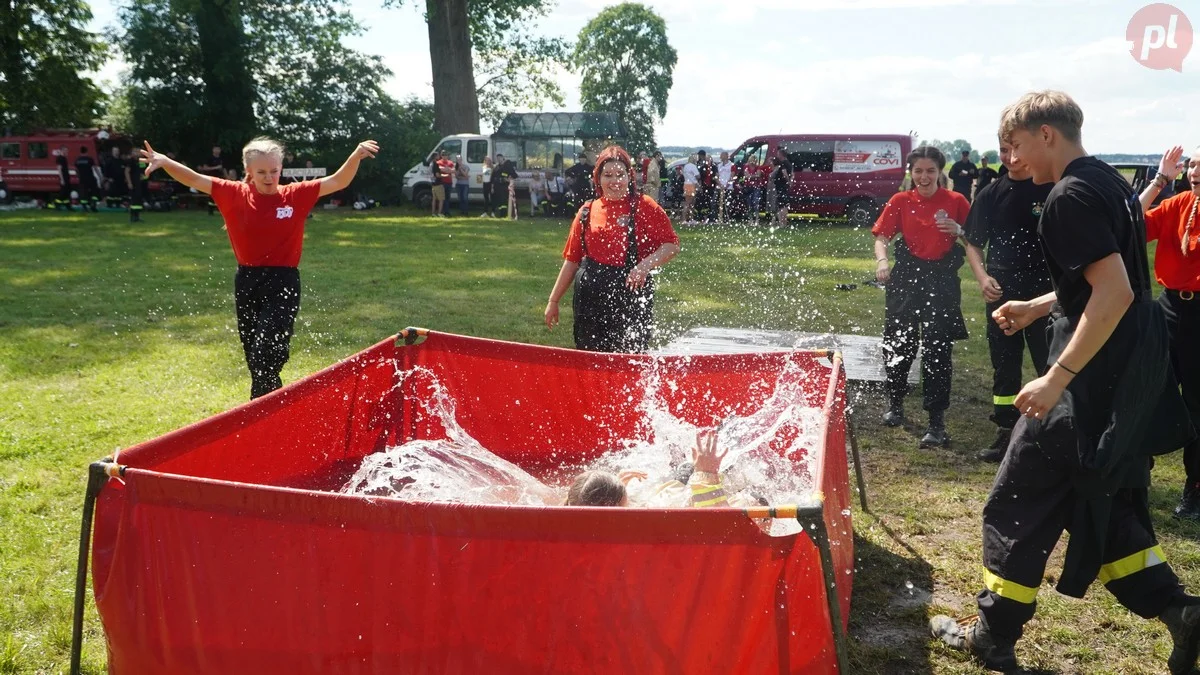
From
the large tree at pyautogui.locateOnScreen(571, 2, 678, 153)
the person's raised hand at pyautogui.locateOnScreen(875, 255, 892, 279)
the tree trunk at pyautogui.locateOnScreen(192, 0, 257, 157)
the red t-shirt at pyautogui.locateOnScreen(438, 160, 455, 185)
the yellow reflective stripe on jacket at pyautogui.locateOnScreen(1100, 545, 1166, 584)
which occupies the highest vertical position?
the large tree at pyautogui.locateOnScreen(571, 2, 678, 153)

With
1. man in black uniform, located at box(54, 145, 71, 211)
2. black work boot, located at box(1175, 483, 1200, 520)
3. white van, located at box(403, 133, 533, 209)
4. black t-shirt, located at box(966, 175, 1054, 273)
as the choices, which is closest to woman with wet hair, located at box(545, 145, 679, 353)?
black t-shirt, located at box(966, 175, 1054, 273)

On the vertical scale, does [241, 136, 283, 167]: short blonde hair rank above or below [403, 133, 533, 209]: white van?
below

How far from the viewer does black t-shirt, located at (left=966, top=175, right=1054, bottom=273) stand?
546 cm

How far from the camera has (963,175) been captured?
2520cm

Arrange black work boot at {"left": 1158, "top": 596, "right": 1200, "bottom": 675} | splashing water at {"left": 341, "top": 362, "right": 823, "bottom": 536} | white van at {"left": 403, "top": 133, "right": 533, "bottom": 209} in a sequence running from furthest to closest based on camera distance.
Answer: white van at {"left": 403, "top": 133, "right": 533, "bottom": 209}, splashing water at {"left": 341, "top": 362, "right": 823, "bottom": 536}, black work boot at {"left": 1158, "top": 596, "right": 1200, "bottom": 675}

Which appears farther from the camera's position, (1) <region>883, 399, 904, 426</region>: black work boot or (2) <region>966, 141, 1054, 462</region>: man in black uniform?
(1) <region>883, 399, 904, 426</region>: black work boot

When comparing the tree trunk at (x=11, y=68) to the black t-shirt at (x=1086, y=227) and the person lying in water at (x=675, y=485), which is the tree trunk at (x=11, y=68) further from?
the black t-shirt at (x=1086, y=227)

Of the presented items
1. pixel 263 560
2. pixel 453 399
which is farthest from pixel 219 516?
pixel 453 399

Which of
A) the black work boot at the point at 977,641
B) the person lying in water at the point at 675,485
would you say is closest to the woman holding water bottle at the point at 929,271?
the person lying in water at the point at 675,485

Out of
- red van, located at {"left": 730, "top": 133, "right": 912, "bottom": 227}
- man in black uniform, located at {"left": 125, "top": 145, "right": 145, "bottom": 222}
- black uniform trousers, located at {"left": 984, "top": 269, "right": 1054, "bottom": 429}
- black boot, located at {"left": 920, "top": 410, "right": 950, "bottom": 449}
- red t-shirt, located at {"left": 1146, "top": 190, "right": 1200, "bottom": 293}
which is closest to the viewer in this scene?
red t-shirt, located at {"left": 1146, "top": 190, "right": 1200, "bottom": 293}

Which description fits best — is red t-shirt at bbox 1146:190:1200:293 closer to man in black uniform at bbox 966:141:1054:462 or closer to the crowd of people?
the crowd of people

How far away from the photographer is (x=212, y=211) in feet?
81.5

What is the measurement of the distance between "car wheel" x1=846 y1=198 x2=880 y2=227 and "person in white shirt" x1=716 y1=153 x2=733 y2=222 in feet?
10.3

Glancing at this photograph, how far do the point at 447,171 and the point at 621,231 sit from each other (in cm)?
2065
